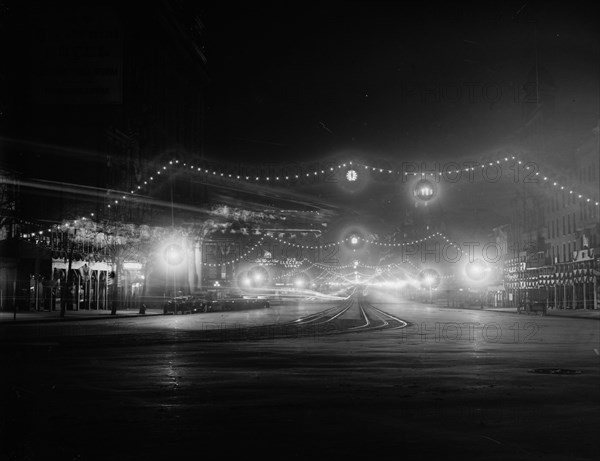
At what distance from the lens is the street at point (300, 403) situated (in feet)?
29.9

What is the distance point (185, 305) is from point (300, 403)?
177 feet

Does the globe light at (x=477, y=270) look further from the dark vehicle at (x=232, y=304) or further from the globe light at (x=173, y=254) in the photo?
the globe light at (x=173, y=254)

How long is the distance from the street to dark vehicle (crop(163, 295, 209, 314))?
127 ft

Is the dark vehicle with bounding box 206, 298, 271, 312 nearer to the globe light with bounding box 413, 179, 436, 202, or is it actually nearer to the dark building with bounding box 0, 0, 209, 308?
the dark building with bounding box 0, 0, 209, 308

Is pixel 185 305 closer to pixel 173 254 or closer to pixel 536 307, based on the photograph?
pixel 173 254

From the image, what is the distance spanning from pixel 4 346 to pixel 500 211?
96583 mm

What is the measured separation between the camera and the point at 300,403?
41.5ft

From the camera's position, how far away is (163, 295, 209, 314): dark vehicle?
63.2 metres

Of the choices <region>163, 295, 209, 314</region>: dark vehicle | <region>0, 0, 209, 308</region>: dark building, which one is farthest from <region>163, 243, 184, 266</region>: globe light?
<region>163, 295, 209, 314</region>: dark vehicle

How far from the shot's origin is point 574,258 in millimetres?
73688

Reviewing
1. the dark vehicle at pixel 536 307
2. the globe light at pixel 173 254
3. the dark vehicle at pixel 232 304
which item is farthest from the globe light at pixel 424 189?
the dark vehicle at pixel 232 304

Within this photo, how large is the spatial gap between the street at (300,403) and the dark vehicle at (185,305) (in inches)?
1528

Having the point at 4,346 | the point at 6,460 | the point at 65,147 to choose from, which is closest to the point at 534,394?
the point at 6,460

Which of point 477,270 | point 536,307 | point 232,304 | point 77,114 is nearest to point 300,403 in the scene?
point 536,307
